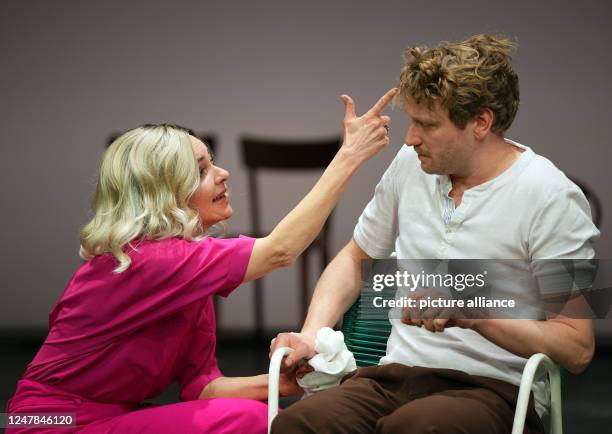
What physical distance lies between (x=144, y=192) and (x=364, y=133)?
621 mm

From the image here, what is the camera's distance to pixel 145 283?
8.21ft

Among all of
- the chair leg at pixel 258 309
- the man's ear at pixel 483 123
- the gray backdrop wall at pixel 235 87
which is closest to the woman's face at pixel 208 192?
the man's ear at pixel 483 123

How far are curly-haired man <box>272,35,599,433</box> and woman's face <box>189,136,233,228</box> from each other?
0.41m

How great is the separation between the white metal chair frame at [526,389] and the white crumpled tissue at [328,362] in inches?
3.3

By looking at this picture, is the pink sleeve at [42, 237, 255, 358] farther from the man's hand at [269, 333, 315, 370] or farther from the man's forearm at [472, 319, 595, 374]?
the man's forearm at [472, 319, 595, 374]

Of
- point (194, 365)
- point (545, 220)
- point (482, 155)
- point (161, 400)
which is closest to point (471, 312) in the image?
point (545, 220)

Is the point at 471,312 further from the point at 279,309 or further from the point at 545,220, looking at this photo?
the point at 279,309

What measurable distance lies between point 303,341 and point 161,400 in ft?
7.48

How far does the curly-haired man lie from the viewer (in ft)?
7.57

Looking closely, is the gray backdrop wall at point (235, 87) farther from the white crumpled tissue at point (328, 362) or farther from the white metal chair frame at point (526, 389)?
the white metal chair frame at point (526, 389)

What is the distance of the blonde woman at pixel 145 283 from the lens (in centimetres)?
251

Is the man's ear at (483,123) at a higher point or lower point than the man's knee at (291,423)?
higher

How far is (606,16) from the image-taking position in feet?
17.7

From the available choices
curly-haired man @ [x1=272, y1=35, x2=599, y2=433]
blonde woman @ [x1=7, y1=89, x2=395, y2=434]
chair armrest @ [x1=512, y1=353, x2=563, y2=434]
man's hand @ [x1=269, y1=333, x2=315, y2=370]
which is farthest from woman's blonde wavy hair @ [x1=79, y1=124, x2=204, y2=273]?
chair armrest @ [x1=512, y1=353, x2=563, y2=434]
